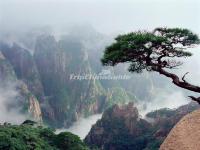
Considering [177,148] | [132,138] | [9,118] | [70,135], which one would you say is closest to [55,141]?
[70,135]

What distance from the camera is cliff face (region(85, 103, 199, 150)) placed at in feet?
351

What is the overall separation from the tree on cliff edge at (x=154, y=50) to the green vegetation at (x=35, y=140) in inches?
1686

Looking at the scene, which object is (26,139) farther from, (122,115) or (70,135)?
(122,115)

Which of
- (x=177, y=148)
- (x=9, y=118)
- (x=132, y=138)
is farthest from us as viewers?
(x=9, y=118)

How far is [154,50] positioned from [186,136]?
3659 millimetres

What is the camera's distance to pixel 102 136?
11575cm

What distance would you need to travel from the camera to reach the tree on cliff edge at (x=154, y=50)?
1769 cm

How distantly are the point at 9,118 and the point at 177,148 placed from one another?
15676cm

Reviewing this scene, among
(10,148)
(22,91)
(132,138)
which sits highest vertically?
(22,91)

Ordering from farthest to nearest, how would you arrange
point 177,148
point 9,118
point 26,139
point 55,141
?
point 9,118, point 55,141, point 26,139, point 177,148

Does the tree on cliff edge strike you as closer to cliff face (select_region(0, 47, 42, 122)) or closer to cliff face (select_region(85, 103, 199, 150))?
cliff face (select_region(85, 103, 199, 150))

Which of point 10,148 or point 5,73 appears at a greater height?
point 5,73

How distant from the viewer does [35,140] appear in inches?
2606

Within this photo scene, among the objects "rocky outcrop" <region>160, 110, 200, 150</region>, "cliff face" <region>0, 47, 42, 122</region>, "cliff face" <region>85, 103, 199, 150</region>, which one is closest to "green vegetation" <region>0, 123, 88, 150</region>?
"cliff face" <region>85, 103, 199, 150</region>
